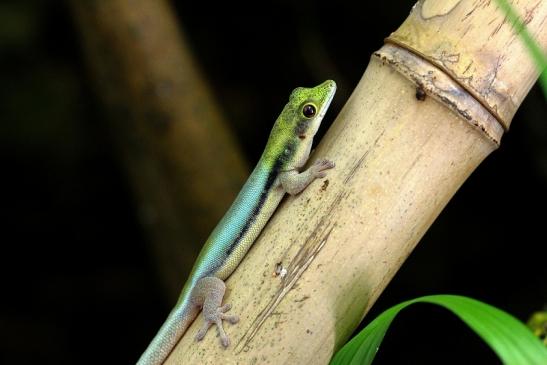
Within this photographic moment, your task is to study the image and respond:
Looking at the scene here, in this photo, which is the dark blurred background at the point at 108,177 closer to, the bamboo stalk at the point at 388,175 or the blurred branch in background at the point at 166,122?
the blurred branch in background at the point at 166,122

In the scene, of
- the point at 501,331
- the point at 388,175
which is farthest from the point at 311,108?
the point at 501,331

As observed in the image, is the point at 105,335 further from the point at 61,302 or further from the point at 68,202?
the point at 68,202

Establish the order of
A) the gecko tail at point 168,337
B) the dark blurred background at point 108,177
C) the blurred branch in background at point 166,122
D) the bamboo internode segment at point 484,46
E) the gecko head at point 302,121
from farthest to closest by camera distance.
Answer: the dark blurred background at point 108,177 < the blurred branch in background at point 166,122 < the gecko head at point 302,121 < the gecko tail at point 168,337 < the bamboo internode segment at point 484,46

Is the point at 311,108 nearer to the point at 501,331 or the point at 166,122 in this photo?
the point at 501,331

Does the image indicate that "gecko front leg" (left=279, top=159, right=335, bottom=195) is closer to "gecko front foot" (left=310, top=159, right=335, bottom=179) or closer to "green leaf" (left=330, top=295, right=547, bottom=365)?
"gecko front foot" (left=310, top=159, right=335, bottom=179)

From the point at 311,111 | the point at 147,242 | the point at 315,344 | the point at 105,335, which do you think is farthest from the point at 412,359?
the point at 315,344

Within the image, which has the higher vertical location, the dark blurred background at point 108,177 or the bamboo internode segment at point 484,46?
the bamboo internode segment at point 484,46

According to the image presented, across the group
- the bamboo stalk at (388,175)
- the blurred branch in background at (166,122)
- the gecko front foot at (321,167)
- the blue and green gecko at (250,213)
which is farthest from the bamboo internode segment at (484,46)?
the blurred branch in background at (166,122)
